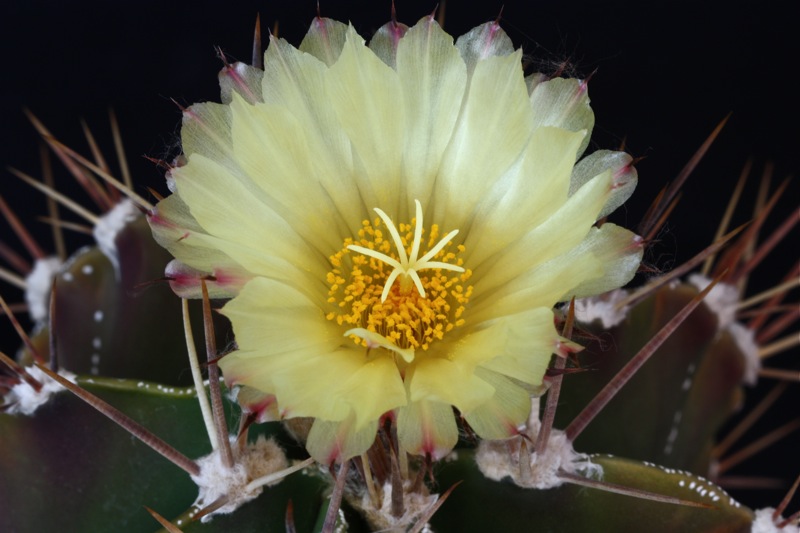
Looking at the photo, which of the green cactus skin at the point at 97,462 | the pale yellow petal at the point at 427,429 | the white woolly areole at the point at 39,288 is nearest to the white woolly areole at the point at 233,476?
the green cactus skin at the point at 97,462

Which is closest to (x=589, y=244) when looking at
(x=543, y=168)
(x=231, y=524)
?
(x=543, y=168)

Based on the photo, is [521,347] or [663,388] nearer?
[521,347]

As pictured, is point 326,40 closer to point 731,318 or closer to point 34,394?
point 34,394

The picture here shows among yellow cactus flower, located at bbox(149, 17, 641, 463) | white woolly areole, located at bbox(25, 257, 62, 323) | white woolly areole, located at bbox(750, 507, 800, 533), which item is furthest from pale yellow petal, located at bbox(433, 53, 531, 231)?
white woolly areole, located at bbox(25, 257, 62, 323)

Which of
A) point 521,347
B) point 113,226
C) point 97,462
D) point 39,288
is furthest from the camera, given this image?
point 39,288

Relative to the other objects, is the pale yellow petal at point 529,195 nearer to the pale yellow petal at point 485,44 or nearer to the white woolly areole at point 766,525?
the pale yellow petal at point 485,44

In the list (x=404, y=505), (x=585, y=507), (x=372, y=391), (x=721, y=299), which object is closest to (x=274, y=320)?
(x=372, y=391)

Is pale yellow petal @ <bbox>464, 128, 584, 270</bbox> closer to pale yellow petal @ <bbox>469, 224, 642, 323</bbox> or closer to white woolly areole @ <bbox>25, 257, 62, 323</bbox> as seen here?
pale yellow petal @ <bbox>469, 224, 642, 323</bbox>

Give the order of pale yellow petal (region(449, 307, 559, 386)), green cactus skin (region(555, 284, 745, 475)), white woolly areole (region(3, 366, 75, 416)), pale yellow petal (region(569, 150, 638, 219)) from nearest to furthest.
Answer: pale yellow petal (region(449, 307, 559, 386)) → pale yellow petal (region(569, 150, 638, 219)) → white woolly areole (region(3, 366, 75, 416)) → green cactus skin (region(555, 284, 745, 475))
